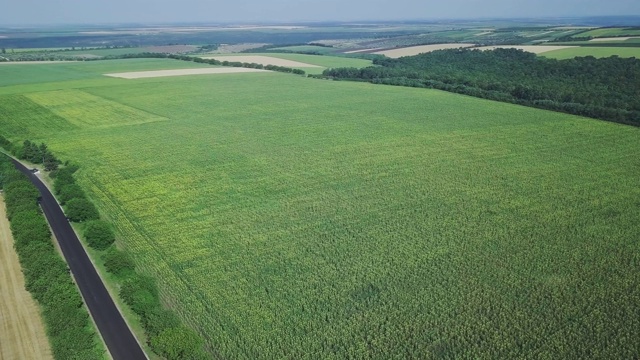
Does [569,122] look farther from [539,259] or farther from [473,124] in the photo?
[539,259]

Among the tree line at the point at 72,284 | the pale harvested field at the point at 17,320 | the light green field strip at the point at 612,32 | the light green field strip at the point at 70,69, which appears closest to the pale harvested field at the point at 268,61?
the light green field strip at the point at 70,69

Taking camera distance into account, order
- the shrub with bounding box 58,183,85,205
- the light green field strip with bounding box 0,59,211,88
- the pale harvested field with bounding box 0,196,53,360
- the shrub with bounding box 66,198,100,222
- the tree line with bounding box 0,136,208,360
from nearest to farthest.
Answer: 1. the tree line with bounding box 0,136,208,360
2. the pale harvested field with bounding box 0,196,53,360
3. the shrub with bounding box 66,198,100,222
4. the shrub with bounding box 58,183,85,205
5. the light green field strip with bounding box 0,59,211,88

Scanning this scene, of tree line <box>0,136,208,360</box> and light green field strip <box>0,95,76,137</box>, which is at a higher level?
light green field strip <box>0,95,76,137</box>

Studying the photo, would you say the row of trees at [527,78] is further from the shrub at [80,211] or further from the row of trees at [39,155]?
the row of trees at [39,155]

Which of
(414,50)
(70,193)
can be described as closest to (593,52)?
(414,50)

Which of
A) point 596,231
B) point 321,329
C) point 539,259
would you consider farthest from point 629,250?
point 321,329

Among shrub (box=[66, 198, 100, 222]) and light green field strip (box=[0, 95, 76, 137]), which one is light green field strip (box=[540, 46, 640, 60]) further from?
shrub (box=[66, 198, 100, 222])

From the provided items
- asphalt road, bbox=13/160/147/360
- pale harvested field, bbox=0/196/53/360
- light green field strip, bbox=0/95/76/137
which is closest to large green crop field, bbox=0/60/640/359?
light green field strip, bbox=0/95/76/137
